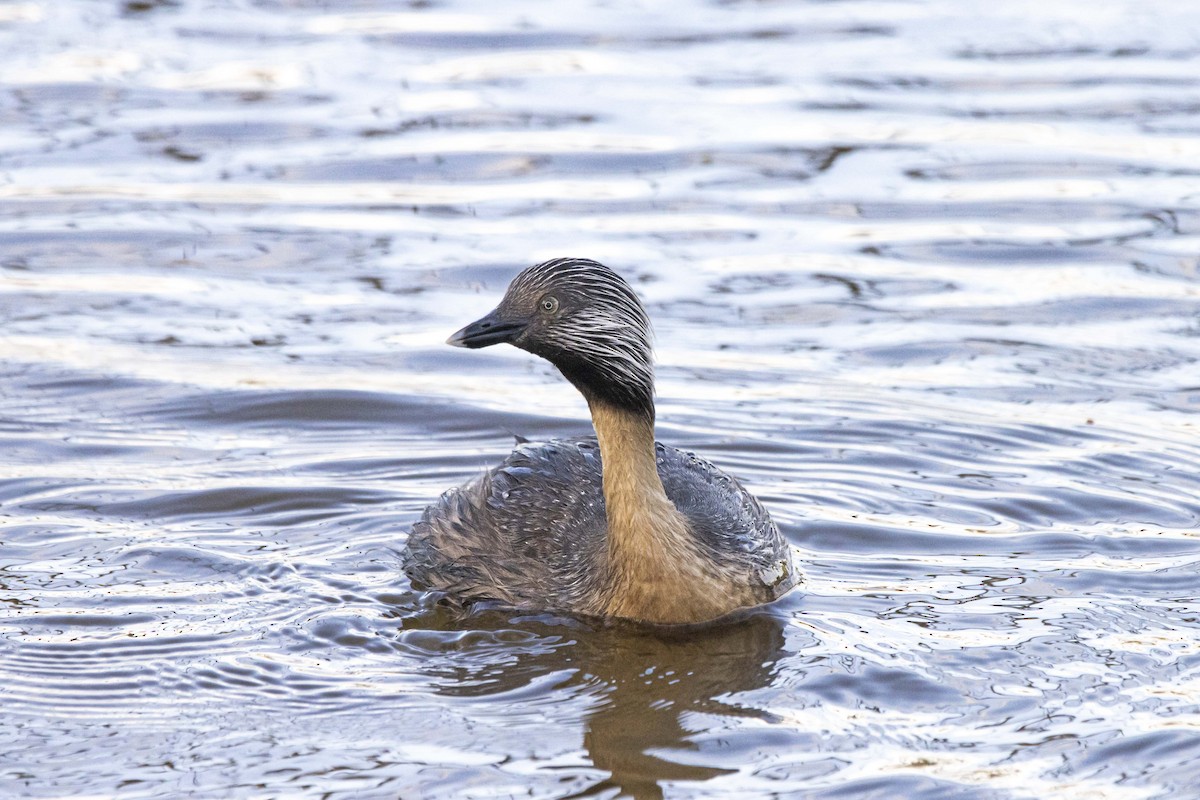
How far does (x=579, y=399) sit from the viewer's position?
1145cm

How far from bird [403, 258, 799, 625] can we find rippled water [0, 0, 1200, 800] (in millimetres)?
204

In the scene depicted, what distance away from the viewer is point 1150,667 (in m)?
7.70

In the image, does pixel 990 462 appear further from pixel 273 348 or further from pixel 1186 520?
pixel 273 348

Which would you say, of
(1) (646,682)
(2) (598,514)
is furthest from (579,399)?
(1) (646,682)

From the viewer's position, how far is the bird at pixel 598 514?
8.02m

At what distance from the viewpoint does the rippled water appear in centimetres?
726

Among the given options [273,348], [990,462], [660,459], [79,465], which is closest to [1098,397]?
[990,462]

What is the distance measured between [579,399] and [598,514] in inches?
107

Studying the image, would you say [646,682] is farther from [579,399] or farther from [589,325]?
[579,399]

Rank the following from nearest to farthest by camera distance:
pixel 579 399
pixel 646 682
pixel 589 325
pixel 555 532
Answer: pixel 646 682
pixel 589 325
pixel 555 532
pixel 579 399

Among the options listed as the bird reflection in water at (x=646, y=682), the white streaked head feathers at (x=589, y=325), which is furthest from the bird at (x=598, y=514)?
the bird reflection in water at (x=646, y=682)

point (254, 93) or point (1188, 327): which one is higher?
point (254, 93)

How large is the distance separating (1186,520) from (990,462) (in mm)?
1181

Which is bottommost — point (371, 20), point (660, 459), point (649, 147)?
point (660, 459)
